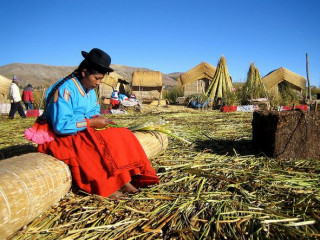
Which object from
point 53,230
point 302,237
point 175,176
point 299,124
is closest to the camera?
point 302,237

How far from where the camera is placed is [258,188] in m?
2.30

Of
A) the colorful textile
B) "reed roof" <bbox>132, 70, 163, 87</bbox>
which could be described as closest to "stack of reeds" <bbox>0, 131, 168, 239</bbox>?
the colorful textile

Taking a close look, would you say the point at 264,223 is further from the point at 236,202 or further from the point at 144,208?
the point at 144,208

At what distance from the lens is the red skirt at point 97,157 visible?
219 cm

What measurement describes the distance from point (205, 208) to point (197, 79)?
57.0ft

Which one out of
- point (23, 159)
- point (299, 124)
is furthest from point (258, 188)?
point (23, 159)

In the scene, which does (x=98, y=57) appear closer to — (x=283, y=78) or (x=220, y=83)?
(x=220, y=83)

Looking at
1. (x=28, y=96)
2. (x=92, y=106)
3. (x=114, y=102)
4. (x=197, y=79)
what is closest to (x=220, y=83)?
(x=197, y=79)

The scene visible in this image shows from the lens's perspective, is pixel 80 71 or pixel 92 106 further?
pixel 92 106

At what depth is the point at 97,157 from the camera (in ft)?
7.27

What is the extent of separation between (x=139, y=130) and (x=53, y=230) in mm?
1899

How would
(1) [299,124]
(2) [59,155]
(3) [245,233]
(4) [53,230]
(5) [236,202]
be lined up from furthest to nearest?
(1) [299,124] → (2) [59,155] → (5) [236,202] → (4) [53,230] → (3) [245,233]

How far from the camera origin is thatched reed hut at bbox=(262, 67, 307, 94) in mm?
18312

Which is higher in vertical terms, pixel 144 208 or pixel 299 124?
pixel 299 124
